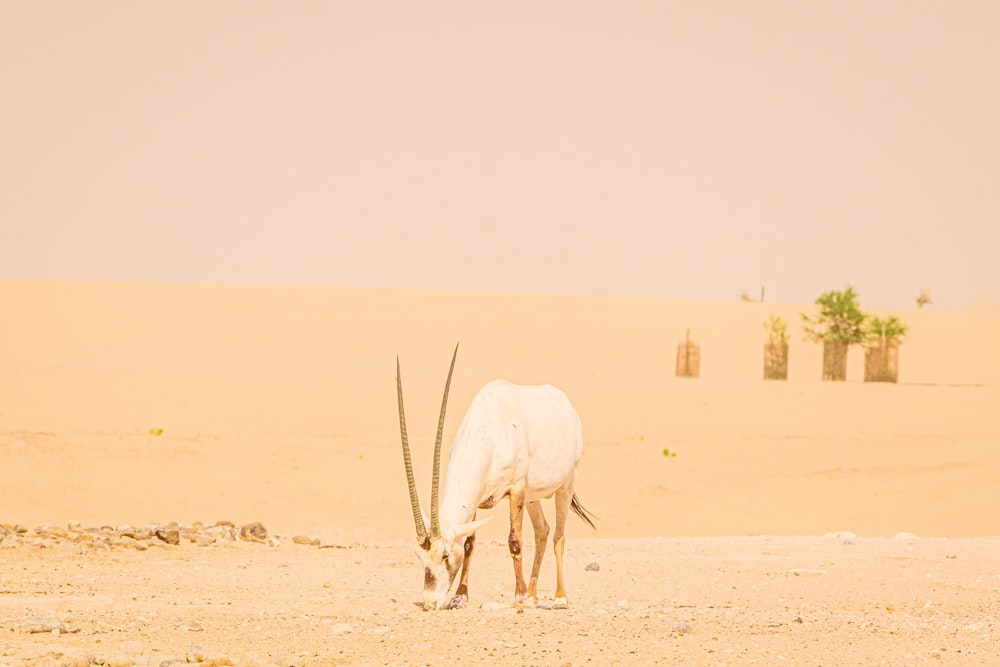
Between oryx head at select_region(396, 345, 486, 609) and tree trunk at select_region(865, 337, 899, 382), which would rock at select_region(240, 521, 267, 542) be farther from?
tree trunk at select_region(865, 337, 899, 382)

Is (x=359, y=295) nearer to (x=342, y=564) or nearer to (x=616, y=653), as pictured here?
(x=342, y=564)

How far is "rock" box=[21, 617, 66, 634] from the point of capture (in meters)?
7.71

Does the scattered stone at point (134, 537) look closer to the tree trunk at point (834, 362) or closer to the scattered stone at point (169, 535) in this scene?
the scattered stone at point (169, 535)

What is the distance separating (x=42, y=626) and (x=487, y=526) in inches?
461

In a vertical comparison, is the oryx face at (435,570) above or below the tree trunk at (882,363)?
below

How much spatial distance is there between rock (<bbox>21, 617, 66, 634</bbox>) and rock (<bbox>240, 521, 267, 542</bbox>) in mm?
6441

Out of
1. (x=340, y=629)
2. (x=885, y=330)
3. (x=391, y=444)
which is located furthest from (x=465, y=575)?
(x=885, y=330)

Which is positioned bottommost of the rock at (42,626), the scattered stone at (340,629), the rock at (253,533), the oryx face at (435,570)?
the rock at (253,533)

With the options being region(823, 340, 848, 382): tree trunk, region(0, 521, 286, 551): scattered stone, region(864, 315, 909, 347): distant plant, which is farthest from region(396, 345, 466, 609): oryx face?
region(864, 315, 909, 347): distant plant

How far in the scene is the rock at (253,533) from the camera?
14273 mm

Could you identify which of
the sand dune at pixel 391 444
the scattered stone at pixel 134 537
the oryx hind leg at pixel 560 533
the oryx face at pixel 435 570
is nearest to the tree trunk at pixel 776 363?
the sand dune at pixel 391 444

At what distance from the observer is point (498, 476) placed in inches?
374

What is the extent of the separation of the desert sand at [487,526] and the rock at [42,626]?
0.11 meters

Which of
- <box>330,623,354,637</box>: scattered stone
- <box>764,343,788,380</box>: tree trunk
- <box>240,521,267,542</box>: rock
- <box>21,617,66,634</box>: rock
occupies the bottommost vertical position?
<box>240,521,267,542</box>: rock
